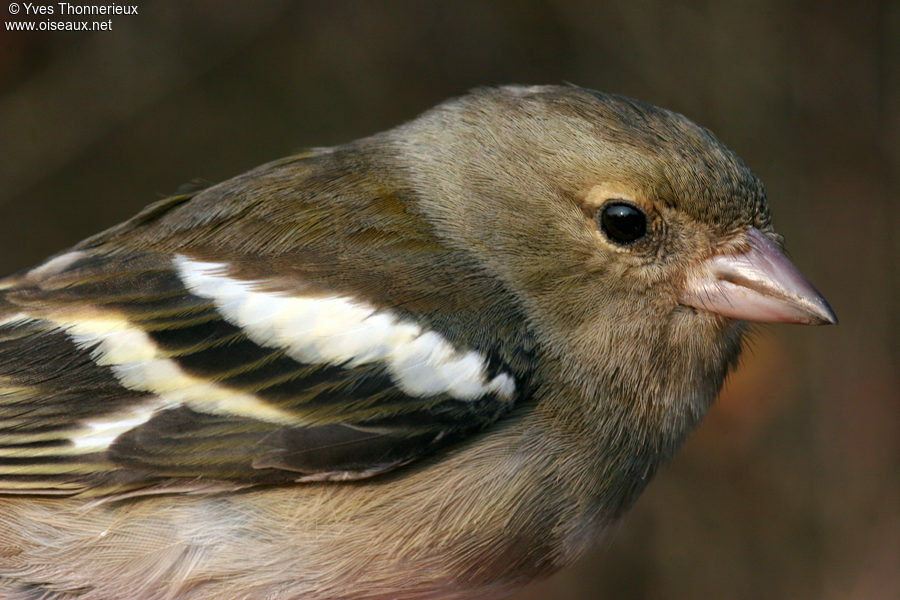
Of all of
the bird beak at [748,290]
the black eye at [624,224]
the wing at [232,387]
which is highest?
the black eye at [624,224]

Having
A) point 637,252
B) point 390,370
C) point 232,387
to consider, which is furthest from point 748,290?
point 232,387

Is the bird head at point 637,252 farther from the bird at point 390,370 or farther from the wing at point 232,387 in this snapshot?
the wing at point 232,387

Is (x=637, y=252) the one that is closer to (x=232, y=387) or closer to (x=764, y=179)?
(x=232, y=387)

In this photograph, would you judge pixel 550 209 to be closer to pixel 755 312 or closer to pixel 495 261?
pixel 495 261

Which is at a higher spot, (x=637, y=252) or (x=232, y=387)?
(x=637, y=252)

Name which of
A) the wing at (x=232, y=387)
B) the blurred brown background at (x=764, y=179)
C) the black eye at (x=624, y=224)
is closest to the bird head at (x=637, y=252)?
the black eye at (x=624, y=224)

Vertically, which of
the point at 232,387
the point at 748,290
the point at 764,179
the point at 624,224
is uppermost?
the point at 764,179

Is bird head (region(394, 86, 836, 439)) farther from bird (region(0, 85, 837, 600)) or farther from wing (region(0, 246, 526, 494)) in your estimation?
wing (region(0, 246, 526, 494))

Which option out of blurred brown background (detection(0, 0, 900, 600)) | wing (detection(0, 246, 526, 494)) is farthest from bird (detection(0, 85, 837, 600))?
blurred brown background (detection(0, 0, 900, 600))
